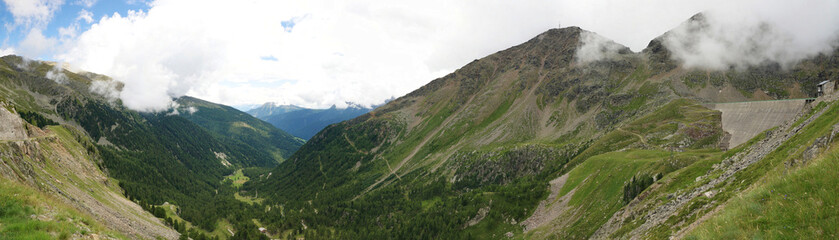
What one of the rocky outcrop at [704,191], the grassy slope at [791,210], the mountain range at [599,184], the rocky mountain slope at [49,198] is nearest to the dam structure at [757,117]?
the mountain range at [599,184]

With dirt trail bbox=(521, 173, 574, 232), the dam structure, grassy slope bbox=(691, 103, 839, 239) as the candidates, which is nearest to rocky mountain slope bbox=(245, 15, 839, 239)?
dirt trail bbox=(521, 173, 574, 232)

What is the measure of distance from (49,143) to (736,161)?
137 metres

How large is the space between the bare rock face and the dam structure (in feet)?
561

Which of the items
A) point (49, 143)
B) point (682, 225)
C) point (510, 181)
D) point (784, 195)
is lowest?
point (510, 181)

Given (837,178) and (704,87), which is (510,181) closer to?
(704,87)

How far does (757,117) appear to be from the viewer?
3873 inches

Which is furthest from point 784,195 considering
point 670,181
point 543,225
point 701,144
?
point 701,144

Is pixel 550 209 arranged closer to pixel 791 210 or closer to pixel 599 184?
pixel 599 184

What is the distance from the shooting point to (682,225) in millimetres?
28688

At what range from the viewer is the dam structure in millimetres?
90625

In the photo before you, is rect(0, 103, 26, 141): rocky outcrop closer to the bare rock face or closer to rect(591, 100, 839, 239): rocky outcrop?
the bare rock face

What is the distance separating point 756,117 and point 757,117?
38cm

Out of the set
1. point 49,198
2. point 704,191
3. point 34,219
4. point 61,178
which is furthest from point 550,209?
point 61,178

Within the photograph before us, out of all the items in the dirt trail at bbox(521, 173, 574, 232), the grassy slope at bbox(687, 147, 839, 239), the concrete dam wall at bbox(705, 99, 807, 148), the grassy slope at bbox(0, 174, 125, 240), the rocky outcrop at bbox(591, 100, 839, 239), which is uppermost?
the grassy slope at bbox(0, 174, 125, 240)
